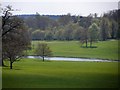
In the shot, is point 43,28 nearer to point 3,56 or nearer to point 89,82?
point 3,56

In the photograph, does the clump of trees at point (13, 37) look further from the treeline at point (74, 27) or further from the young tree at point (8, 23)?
the treeline at point (74, 27)

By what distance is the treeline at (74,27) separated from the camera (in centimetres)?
961

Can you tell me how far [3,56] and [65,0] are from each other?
2.65 meters

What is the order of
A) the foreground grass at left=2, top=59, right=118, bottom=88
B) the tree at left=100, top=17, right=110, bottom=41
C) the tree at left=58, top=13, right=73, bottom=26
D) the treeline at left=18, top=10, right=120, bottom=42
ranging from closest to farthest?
the foreground grass at left=2, top=59, right=118, bottom=88 < the treeline at left=18, top=10, right=120, bottom=42 < the tree at left=58, top=13, right=73, bottom=26 < the tree at left=100, top=17, right=110, bottom=41

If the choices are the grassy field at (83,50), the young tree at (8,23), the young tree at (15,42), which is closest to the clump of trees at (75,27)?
the grassy field at (83,50)

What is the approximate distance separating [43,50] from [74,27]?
1304 mm

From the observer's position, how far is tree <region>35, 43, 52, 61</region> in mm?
9789

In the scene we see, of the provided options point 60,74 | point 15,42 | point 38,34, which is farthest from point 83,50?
point 15,42

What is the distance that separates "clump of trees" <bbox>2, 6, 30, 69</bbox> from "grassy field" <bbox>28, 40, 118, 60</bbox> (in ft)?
1.49

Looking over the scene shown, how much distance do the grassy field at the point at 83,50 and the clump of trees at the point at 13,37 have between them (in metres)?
0.45

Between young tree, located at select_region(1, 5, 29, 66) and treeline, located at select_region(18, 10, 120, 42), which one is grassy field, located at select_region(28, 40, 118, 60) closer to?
treeline, located at select_region(18, 10, 120, 42)

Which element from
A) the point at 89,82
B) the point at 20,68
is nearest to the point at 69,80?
the point at 89,82

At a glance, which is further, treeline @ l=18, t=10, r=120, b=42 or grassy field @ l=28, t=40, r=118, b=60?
grassy field @ l=28, t=40, r=118, b=60

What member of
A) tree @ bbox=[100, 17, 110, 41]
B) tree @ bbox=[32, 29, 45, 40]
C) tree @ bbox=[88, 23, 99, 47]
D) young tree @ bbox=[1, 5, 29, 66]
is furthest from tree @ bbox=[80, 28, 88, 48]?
young tree @ bbox=[1, 5, 29, 66]
